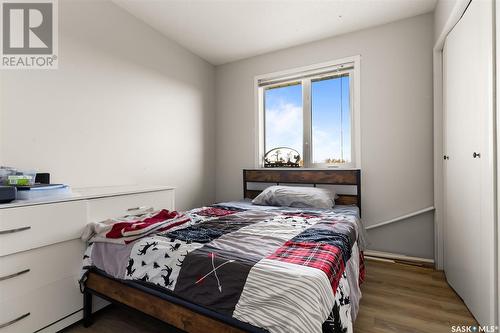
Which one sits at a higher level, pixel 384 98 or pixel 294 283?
pixel 384 98

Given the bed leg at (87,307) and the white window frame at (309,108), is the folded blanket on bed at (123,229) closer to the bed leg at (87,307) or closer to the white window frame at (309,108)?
the bed leg at (87,307)

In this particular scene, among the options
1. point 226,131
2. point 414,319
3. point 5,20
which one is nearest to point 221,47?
point 226,131

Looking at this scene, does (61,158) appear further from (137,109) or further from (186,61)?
(186,61)

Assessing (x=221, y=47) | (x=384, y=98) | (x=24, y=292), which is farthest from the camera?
(x=221, y=47)

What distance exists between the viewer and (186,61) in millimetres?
3178

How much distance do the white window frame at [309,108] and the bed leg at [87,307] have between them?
2.35m

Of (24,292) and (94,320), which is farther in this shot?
(94,320)

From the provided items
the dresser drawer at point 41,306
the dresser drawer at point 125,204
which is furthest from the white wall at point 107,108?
the dresser drawer at point 41,306

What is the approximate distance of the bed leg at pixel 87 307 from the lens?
1539 mm

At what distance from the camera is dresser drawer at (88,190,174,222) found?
1647mm

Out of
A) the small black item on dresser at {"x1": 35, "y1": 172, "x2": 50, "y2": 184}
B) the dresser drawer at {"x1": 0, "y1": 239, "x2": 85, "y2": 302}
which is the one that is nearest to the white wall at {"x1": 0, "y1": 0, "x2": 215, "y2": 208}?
the small black item on dresser at {"x1": 35, "y1": 172, "x2": 50, "y2": 184}

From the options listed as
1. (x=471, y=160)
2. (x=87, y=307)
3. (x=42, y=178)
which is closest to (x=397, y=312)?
(x=471, y=160)

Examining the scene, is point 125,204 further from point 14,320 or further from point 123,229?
point 14,320

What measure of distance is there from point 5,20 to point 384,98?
338 cm
